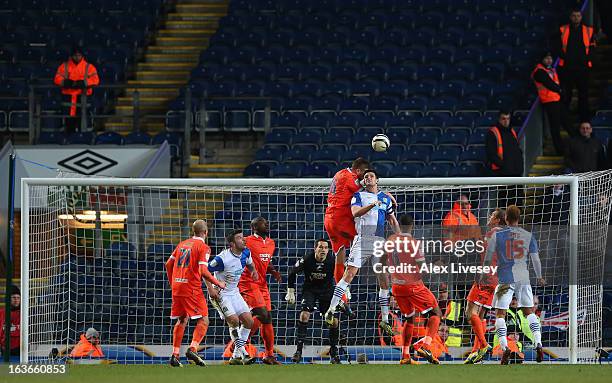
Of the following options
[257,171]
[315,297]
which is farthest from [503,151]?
[315,297]

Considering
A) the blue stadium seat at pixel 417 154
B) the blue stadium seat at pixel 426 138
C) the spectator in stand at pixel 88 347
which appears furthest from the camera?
the blue stadium seat at pixel 426 138

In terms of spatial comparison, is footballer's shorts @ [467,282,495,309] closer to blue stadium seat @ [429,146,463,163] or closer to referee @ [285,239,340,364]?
referee @ [285,239,340,364]

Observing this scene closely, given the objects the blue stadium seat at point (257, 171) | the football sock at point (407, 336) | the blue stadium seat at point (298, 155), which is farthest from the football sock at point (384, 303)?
the blue stadium seat at point (298, 155)

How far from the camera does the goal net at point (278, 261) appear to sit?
50.2 feet

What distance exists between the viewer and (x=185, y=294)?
49.1ft

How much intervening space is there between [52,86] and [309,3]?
5740mm

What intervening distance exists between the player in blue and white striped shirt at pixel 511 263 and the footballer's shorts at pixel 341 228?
1572 mm

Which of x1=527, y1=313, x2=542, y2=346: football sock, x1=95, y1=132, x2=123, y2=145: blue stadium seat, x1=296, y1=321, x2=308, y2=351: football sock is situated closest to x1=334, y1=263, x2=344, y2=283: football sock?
x1=296, y1=321, x2=308, y2=351: football sock

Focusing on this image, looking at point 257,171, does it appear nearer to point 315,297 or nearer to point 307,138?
point 307,138

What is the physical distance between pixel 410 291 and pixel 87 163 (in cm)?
752

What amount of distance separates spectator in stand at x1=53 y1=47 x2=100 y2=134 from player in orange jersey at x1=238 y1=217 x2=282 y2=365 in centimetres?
782

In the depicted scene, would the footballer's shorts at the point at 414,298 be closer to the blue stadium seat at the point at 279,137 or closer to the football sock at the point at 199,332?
the football sock at the point at 199,332

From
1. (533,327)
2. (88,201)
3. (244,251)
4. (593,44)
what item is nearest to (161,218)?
(88,201)

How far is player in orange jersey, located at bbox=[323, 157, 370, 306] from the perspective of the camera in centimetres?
1479
